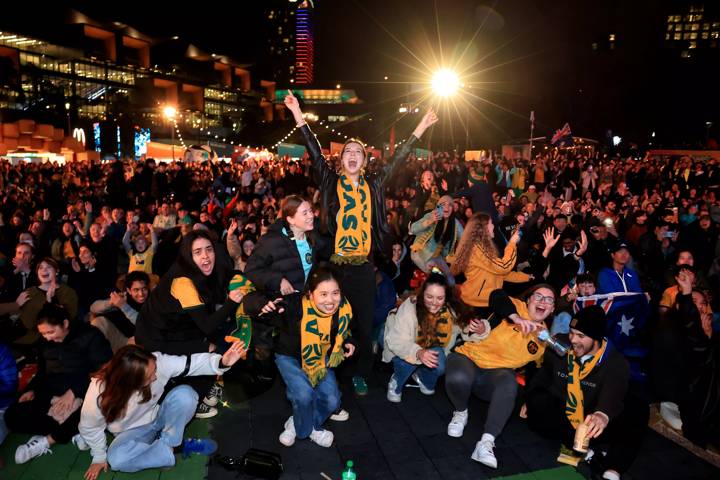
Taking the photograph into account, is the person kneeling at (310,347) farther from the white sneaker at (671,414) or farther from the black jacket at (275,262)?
the white sneaker at (671,414)

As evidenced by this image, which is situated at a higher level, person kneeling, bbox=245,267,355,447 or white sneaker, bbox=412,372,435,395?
person kneeling, bbox=245,267,355,447

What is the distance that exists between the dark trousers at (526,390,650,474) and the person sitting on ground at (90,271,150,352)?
13.0 ft

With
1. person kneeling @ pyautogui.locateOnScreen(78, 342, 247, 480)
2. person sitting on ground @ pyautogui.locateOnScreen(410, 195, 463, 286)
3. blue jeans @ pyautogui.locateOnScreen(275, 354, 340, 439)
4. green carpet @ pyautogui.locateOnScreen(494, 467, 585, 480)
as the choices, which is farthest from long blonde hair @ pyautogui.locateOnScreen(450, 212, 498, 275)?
person kneeling @ pyautogui.locateOnScreen(78, 342, 247, 480)

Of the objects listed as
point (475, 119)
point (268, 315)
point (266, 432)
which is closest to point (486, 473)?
point (266, 432)

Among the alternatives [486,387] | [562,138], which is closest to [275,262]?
[486,387]

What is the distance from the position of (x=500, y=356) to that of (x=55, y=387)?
154 inches

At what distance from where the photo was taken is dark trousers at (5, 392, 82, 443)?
13.8 feet

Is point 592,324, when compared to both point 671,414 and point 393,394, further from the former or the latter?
point 393,394

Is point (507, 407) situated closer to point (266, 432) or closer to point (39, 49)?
point (266, 432)

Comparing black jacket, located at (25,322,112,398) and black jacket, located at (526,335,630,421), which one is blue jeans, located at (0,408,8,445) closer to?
black jacket, located at (25,322,112,398)

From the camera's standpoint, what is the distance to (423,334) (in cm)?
488

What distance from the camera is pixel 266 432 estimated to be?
4.45 m

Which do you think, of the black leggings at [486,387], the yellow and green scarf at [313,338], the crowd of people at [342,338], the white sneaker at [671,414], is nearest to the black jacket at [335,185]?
the crowd of people at [342,338]

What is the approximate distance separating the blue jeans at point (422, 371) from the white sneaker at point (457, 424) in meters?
0.54
